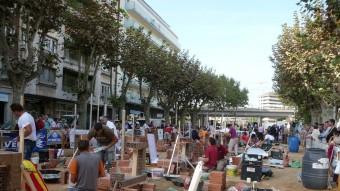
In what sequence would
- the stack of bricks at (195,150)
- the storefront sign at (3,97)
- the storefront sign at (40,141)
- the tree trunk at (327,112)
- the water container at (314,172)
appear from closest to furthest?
the water container at (314,172), the storefront sign at (40,141), the stack of bricks at (195,150), the storefront sign at (3,97), the tree trunk at (327,112)

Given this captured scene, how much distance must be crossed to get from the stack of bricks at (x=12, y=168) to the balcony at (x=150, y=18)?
61.9 metres

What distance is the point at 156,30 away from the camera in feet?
284

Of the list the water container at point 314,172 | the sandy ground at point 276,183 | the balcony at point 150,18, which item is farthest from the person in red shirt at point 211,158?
the balcony at point 150,18


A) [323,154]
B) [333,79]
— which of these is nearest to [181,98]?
[333,79]

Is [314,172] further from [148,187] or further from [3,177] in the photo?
[3,177]

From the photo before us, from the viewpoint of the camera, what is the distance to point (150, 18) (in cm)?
8250

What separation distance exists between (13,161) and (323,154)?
11.4m

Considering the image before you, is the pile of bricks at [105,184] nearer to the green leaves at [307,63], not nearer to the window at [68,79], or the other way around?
the green leaves at [307,63]

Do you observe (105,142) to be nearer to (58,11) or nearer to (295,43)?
(58,11)

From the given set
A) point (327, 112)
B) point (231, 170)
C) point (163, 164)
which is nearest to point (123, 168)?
point (163, 164)

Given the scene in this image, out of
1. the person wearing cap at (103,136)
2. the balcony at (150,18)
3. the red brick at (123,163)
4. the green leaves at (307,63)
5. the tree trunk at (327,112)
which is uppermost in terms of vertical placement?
the balcony at (150,18)

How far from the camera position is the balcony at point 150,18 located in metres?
69.9

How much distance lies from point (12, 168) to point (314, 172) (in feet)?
36.7

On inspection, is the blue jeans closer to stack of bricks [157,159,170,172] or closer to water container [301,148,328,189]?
stack of bricks [157,159,170,172]
